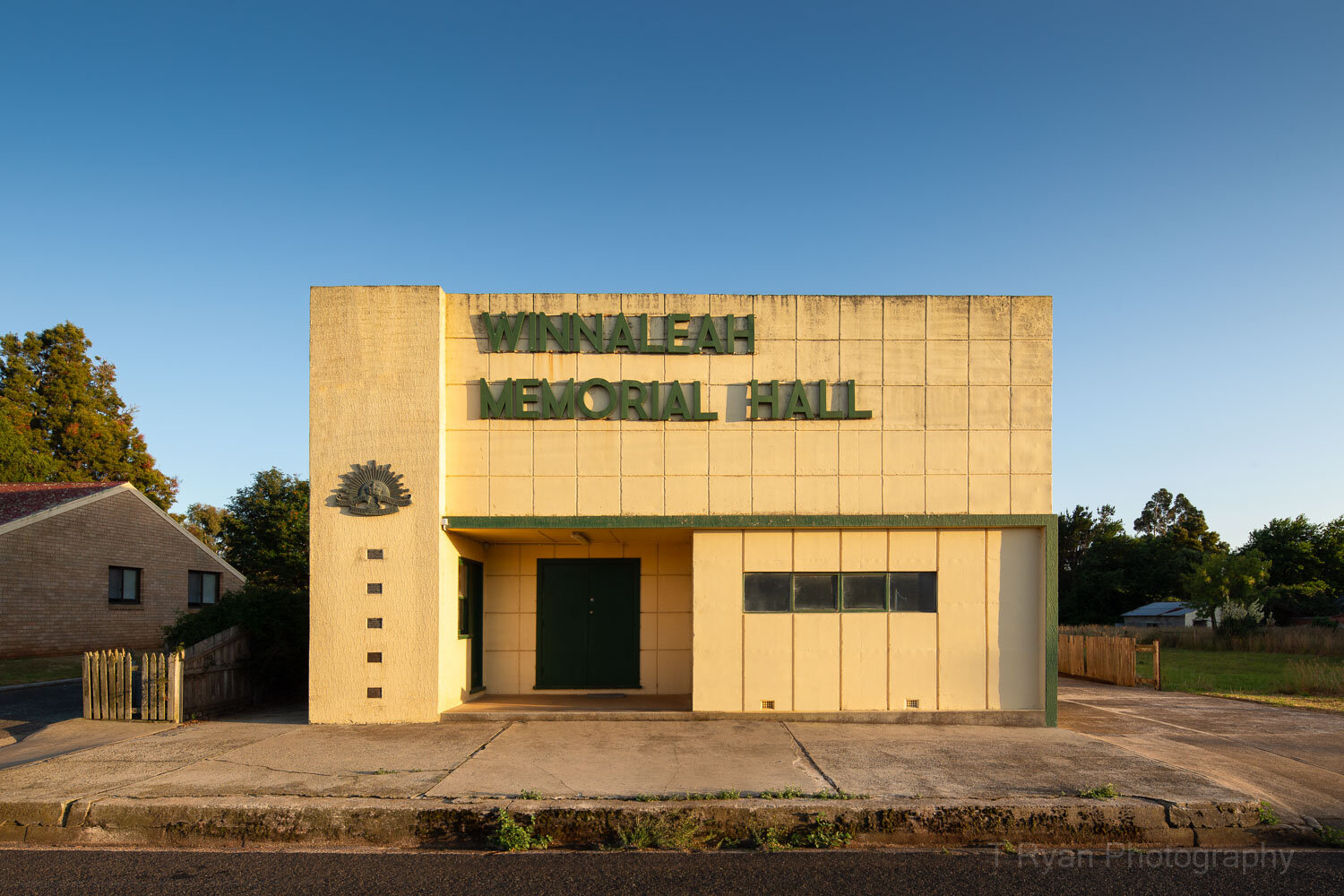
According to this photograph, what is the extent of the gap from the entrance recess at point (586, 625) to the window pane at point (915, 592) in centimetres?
463

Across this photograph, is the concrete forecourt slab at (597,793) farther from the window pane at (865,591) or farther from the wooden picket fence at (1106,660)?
the wooden picket fence at (1106,660)

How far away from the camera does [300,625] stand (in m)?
14.5

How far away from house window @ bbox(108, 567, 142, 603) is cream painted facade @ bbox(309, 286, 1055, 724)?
2060 centimetres

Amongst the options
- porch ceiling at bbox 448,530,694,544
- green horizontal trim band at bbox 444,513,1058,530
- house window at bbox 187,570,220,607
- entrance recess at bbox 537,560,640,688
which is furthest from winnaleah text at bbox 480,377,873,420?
house window at bbox 187,570,220,607

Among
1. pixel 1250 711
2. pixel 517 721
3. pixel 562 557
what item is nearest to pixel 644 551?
pixel 562 557

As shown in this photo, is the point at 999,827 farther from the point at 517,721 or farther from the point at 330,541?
the point at 330,541

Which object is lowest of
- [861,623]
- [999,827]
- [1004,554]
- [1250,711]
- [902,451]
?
[1250,711]

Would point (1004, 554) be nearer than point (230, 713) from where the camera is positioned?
Yes

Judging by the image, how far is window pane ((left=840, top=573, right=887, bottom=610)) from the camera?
40.9 feet

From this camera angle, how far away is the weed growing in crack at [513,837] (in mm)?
7031

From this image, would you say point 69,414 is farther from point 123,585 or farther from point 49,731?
point 49,731

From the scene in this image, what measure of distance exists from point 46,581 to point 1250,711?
30650mm

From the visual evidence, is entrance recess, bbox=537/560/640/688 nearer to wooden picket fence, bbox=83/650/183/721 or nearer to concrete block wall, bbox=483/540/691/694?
concrete block wall, bbox=483/540/691/694

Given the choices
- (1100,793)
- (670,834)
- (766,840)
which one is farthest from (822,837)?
(1100,793)
